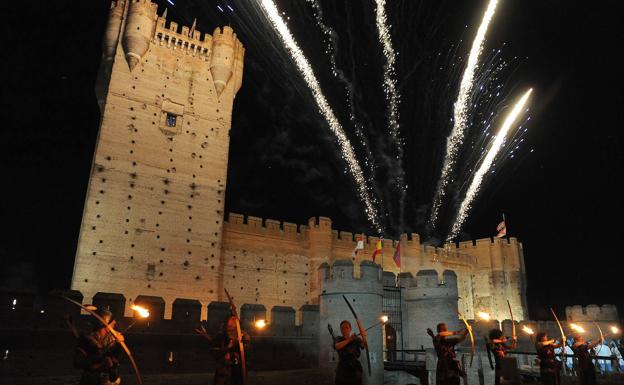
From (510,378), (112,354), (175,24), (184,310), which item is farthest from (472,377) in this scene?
(175,24)

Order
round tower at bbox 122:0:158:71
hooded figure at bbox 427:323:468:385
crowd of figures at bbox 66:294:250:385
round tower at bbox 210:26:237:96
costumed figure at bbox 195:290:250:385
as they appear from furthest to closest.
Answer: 1. round tower at bbox 210:26:237:96
2. round tower at bbox 122:0:158:71
3. hooded figure at bbox 427:323:468:385
4. costumed figure at bbox 195:290:250:385
5. crowd of figures at bbox 66:294:250:385

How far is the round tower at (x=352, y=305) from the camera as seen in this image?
14.9 metres

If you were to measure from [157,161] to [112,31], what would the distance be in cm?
700

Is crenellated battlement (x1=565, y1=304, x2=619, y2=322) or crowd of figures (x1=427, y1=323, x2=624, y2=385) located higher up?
crenellated battlement (x1=565, y1=304, x2=619, y2=322)

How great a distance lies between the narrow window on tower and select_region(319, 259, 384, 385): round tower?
1115 cm

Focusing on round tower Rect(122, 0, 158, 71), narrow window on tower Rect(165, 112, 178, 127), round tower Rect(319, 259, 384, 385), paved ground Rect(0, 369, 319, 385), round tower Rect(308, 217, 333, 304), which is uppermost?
round tower Rect(122, 0, 158, 71)

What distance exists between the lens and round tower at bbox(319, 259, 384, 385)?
14.9m

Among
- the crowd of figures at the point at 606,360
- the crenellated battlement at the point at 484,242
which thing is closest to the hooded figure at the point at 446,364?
the crowd of figures at the point at 606,360

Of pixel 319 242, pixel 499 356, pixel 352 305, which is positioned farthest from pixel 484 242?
pixel 499 356

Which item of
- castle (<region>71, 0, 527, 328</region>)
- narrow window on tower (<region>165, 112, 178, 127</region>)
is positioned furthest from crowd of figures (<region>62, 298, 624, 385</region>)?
narrow window on tower (<region>165, 112, 178, 127</region>)

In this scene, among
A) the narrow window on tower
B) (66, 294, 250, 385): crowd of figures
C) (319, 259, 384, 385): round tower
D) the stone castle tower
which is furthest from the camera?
the narrow window on tower

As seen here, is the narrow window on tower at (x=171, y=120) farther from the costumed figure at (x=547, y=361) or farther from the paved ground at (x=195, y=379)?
the costumed figure at (x=547, y=361)

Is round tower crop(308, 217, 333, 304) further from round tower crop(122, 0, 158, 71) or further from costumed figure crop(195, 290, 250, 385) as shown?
costumed figure crop(195, 290, 250, 385)

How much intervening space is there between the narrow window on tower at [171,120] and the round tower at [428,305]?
44.9ft
